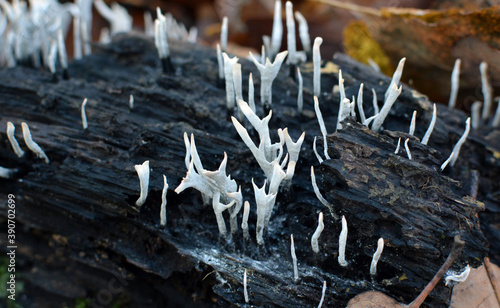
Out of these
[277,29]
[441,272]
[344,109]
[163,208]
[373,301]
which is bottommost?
[373,301]

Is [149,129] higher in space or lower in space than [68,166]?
higher

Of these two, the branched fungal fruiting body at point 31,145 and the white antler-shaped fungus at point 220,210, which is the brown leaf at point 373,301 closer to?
the white antler-shaped fungus at point 220,210

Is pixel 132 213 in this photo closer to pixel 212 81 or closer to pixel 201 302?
pixel 201 302

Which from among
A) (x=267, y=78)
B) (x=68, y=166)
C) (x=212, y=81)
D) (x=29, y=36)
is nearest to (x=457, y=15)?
(x=267, y=78)

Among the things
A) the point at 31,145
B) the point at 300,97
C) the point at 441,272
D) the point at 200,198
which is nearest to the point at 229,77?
the point at 300,97

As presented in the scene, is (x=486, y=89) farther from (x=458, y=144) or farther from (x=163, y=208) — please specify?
(x=163, y=208)

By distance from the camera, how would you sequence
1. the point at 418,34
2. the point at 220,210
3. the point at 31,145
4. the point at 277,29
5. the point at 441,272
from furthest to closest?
1. the point at 418,34
2. the point at 277,29
3. the point at 31,145
4. the point at 220,210
5. the point at 441,272

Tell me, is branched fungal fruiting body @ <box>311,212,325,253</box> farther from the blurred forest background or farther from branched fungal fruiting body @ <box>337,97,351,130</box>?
the blurred forest background
